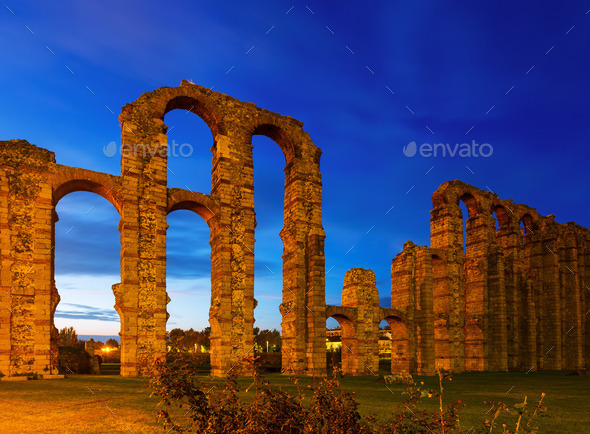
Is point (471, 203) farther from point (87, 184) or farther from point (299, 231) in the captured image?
point (87, 184)

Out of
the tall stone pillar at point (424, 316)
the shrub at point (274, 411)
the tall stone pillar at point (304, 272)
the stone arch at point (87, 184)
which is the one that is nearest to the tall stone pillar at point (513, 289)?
the tall stone pillar at point (424, 316)

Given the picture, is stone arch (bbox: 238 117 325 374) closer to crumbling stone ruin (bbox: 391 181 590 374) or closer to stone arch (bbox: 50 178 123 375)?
stone arch (bbox: 50 178 123 375)

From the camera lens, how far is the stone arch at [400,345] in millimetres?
25312

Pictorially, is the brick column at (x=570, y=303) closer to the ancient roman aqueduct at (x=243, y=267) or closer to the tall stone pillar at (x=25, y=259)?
the ancient roman aqueduct at (x=243, y=267)

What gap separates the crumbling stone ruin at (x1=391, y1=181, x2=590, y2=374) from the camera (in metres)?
26.2

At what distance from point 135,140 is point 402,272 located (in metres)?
16.7

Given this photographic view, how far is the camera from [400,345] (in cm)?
2581

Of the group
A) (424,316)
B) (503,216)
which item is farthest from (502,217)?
(424,316)

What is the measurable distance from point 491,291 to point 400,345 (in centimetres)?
935

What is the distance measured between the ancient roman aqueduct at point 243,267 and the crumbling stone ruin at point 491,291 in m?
0.11

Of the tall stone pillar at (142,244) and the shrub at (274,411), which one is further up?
the tall stone pillar at (142,244)

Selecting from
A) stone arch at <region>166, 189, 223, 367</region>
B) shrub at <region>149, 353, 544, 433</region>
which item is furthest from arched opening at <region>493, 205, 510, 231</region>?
shrub at <region>149, 353, 544, 433</region>

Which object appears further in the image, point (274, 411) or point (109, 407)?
point (109, 407)

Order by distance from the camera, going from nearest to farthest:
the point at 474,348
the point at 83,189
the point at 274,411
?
1. the point at 274,411
2. the point at 83,189
3. the point at 474,348
